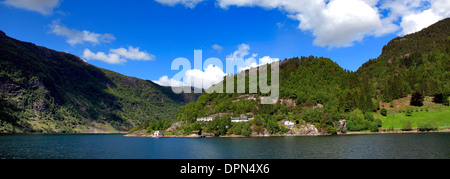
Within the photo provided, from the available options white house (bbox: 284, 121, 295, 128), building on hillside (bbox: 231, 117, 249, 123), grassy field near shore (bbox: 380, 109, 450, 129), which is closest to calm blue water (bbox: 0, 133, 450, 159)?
white house (bbox: 284, 121, 295, 128)

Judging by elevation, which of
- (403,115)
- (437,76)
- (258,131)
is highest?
(437,76)

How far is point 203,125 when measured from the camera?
16725 cm

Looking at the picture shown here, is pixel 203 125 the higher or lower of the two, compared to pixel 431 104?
lower

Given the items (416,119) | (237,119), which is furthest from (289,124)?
(416,119)

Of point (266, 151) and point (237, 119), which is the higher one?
point (237, 119)

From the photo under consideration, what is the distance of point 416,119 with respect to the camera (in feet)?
457

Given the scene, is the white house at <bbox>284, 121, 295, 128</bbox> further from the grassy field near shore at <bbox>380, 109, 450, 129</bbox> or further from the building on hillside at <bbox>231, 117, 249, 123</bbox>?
the grassy field near shore at <bbox>380, 109, 450, 129</bbox>

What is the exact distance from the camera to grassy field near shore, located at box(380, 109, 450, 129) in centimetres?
13150

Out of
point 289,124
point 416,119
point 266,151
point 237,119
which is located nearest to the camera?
point 266,151

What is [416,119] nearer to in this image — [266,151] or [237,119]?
[237,119]

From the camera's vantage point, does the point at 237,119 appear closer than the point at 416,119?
No
